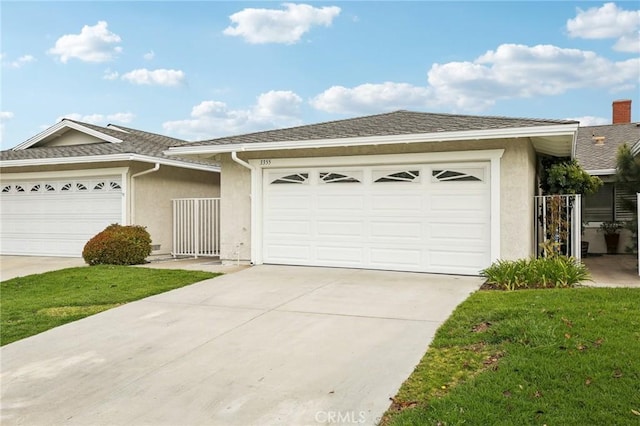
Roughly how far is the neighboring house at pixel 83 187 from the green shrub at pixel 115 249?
1.69 metres

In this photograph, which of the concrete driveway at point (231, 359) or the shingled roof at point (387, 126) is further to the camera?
the shingled roof at point (387, 126)

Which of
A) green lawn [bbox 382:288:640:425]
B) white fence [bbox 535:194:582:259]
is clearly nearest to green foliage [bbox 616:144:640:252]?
white fence [bbox 535:194:582:259]

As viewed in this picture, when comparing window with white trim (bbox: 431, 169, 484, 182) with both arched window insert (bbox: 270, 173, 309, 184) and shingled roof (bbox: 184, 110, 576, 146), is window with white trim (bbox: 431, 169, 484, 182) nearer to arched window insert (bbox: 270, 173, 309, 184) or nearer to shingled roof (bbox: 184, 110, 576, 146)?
shingled roof (bbox: 184, 110, 576, 146)

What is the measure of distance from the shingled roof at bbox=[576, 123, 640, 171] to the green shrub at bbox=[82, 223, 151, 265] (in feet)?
43.7

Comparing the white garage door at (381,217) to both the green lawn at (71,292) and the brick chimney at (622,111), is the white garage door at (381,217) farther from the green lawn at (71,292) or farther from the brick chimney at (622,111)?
the brick chimney at (622,111)

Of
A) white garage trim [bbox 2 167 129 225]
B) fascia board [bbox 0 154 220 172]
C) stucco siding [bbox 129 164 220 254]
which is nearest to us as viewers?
fascia board [bbox 0 154 220 172]

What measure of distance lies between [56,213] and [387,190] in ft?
34.7

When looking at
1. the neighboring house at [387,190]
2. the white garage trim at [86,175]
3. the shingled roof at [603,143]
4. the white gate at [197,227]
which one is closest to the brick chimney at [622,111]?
the shingled roof at [603,143]

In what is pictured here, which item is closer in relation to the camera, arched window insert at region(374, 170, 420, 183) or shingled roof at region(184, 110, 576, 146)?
shingled roof at region(184, 110, 576, 146)

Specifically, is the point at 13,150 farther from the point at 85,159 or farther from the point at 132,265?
the point at 132,265

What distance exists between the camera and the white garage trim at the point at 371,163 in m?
9.60

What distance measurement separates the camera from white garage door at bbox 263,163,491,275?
994 centimetres

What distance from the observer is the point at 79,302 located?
8.14 meters

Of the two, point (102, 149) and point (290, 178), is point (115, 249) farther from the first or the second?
point (290, 178)
